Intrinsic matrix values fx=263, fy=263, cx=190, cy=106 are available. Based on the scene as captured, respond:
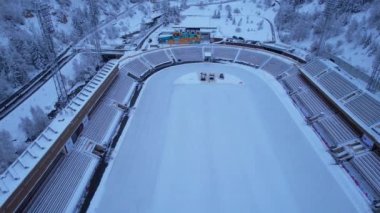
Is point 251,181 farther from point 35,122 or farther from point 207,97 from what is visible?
point 35,122

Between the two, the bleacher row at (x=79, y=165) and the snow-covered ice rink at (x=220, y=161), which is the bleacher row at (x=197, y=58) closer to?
the snow-covered ice rink at (x=220, y=161)

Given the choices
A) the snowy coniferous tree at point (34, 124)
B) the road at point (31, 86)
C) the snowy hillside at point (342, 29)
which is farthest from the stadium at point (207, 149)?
the road at point (31, 86)

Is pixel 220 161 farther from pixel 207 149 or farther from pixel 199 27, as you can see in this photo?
pixel 199 27

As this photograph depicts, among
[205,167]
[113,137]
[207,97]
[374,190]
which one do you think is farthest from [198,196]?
[207,97]

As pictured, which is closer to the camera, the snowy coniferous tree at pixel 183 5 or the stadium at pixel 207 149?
the stadium at pixel 207 149

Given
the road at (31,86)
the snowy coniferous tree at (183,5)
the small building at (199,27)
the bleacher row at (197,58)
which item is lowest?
the road at (31,86)

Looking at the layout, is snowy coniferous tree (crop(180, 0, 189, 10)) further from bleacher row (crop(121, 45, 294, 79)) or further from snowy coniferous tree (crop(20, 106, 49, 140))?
snowy coniferous tree (crop(20, 106, 49, 140))
